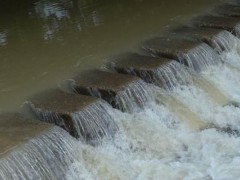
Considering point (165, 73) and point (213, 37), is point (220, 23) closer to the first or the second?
point (213, 37)

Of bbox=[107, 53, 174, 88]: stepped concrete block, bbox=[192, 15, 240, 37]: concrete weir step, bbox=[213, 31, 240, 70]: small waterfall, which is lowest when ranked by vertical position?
bbox=[213, 31, 240, 70]: small waterfall

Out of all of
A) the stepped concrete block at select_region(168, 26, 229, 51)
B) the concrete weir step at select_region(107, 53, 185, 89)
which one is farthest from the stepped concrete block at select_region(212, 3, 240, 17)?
the concrete weir step at select_region(107, 53, 185, 89)

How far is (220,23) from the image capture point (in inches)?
364

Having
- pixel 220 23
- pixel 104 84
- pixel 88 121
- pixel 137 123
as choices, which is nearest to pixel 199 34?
pixel 220 23

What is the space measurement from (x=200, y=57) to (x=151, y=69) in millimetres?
1189

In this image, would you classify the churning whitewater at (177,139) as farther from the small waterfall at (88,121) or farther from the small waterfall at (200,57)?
the small waterfall at (200,57)

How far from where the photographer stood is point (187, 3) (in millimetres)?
11273

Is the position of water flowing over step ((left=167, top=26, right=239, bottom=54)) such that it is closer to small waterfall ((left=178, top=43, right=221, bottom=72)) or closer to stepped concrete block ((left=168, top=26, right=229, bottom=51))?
stepped concrete block ((left=168, top=26, right=229, bottom=51))

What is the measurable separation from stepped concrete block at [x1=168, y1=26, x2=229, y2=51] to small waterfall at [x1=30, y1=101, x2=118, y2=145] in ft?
10.3

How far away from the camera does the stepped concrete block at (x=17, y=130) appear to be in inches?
202

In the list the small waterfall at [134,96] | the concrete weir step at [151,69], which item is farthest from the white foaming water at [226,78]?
the small waterfall at [134,96]

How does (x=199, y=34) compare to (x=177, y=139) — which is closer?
(x=177, y=139)

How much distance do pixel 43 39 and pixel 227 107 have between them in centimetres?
394

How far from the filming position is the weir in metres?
5.33
